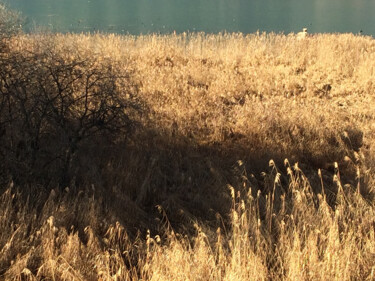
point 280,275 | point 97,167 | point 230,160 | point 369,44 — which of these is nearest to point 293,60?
point 369,44

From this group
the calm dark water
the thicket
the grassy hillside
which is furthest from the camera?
the calm dark water

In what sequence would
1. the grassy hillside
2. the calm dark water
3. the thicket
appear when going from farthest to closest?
the calm dark water → the thicket → the grassy hillside

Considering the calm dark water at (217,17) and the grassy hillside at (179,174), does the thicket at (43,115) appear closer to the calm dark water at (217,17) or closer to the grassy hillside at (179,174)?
the grassy hillside at (179,174)

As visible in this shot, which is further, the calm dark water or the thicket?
the calm dark water

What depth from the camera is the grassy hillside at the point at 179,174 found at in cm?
294

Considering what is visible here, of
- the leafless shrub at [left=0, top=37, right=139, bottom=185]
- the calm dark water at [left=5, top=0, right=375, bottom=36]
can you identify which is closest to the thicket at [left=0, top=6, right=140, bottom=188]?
the leafless shrub at [left=0, top=37, right=139, bottom=185]

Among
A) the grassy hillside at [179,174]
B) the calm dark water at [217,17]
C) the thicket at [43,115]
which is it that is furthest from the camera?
the calm dark water at [217,17]

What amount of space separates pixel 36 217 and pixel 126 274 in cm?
102

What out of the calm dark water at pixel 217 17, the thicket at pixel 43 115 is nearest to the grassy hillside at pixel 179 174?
the thicket at pixel 43 115

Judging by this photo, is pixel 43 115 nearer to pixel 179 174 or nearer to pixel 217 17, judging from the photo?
pixel 179 174

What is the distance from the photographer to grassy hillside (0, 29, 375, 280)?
9.65 ft

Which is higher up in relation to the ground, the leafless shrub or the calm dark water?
the calm dark water

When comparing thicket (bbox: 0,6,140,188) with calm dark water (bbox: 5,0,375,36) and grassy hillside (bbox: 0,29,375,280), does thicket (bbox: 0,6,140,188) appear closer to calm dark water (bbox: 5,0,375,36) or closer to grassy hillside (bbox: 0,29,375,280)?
grassy hillside (bbox: 0,29,375,280)

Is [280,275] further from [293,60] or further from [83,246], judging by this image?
[293,60]
